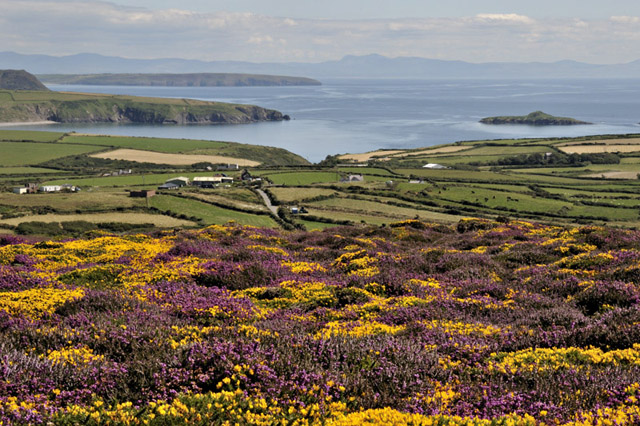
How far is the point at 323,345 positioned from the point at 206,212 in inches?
2966

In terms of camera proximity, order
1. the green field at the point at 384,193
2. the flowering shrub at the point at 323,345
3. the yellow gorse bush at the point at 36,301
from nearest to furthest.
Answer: the flowering shrub at the point at 323,345 < the yellow gorse bush at the point at 36,301 < the green field at the point at 384,193

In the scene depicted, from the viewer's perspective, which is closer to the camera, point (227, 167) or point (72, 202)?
point (72, 202)

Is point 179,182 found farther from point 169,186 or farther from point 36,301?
point 36,301

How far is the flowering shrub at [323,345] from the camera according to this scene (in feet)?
22.1

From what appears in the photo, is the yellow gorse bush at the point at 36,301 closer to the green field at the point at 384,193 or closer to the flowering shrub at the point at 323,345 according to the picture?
the flowering shrub at the point at 323,345

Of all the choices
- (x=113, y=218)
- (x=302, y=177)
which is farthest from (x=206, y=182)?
(x=113, y=218)

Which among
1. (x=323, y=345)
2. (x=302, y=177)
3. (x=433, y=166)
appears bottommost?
(x=302, y=177)

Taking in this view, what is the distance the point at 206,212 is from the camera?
81812mm

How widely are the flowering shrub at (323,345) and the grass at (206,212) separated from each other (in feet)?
180

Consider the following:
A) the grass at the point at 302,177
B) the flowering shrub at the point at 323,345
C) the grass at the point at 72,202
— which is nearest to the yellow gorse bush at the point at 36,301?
the flowering shrub at the point at 323,345

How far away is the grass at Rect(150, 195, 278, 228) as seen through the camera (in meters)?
74.1

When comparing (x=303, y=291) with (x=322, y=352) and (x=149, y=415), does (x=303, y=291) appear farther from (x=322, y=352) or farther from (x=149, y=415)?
(x=149, y=415)

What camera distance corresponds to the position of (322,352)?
8.76 meters

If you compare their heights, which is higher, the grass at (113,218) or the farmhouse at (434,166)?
the farmhouse at (434,166)
